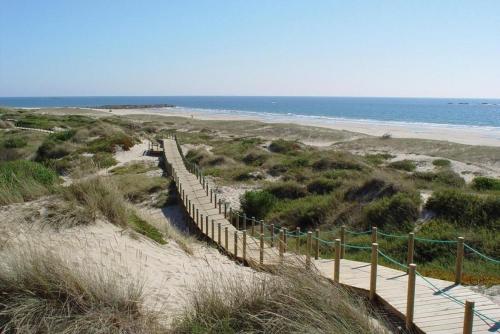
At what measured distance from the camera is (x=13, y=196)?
1048cm

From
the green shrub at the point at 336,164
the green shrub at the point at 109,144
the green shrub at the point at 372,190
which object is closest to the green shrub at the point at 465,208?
the green shrub at the point at 372,190

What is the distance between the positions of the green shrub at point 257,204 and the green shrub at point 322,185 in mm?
2306

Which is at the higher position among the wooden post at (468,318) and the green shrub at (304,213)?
the wooden post at (468,318)

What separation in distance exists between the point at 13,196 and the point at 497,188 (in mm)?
17039

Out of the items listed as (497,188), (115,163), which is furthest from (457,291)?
(115,163)

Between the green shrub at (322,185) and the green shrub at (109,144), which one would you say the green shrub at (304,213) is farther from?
the green shrub at (109,144)

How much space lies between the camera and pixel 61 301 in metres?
4.86

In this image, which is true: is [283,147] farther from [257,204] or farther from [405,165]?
[257,204]

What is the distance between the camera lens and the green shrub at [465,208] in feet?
43.7

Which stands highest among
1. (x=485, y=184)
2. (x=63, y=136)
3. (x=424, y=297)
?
(x=424, y=297)

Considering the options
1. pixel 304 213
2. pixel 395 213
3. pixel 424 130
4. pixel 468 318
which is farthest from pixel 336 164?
pixel 424 130

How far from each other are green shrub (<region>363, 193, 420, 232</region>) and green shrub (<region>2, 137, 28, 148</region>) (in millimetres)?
A: 27832

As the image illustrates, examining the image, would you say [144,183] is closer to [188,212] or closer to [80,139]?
[188,212]

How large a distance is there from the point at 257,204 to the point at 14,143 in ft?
77.4
